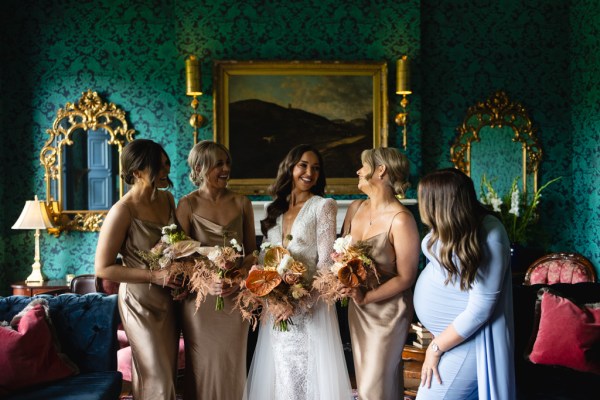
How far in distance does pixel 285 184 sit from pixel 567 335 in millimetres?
1674

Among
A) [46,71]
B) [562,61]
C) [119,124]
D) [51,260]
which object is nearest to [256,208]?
[119,124]

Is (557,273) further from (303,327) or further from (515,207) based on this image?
(303,327)

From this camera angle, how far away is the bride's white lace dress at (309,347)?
9.90 ft

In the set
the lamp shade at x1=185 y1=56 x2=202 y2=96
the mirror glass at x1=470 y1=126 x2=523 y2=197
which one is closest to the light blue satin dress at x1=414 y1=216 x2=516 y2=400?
the lamp shade at x1=185 y1=56 x2=202 y2=96

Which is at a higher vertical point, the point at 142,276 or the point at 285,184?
the point at 285,184

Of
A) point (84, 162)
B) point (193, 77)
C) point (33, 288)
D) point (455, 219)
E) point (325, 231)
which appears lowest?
point (33, 288)

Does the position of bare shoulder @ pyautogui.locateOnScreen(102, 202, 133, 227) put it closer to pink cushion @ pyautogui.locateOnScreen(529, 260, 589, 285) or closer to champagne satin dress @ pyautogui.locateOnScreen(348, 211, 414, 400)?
champagne satin dress @ pyautogui.locateOnScreen(348, 211, 414, 400)

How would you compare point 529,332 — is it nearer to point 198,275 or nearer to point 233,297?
point 233,297

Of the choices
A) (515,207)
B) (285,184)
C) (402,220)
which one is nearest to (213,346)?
(285,184)

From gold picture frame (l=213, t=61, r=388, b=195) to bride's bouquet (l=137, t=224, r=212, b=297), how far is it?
12.1 ft

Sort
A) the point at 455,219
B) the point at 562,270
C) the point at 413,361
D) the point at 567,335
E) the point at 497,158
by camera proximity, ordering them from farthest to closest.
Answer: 1. the point at 497,158
2. the point at 562,270
3. the point at 413,361
4. the point at 567,335
5. the point at 455,219

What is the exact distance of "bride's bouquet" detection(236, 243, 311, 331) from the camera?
8.96ft

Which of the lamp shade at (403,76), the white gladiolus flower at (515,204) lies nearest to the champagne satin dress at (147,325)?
the lamp shade at (403,76)

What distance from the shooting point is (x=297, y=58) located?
21.6 ft
